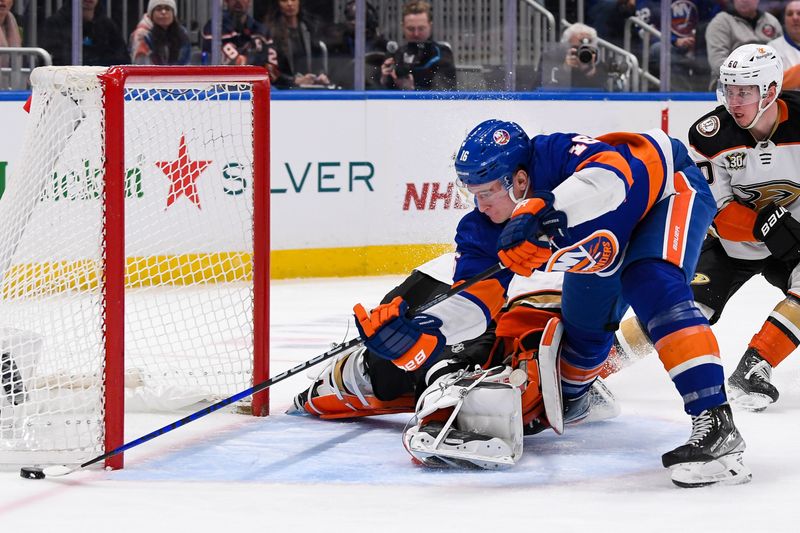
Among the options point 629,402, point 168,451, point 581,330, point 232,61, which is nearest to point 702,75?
point 232,61

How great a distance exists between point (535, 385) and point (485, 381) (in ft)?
0.55

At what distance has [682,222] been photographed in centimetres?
303

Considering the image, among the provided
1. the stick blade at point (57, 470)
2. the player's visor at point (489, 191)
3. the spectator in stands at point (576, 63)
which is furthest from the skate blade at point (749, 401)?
the spectator in stands at point (576, 63)

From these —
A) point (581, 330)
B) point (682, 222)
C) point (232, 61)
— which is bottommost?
point (581, 330)

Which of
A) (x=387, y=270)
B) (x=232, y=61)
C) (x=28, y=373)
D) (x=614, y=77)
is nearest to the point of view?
(x=28, y=373)

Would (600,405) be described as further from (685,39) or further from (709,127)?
(685,39)

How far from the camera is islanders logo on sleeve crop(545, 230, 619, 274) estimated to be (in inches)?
114

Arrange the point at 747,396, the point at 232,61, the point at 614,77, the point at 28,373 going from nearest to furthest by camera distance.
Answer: the point at 28,373 → the point at 747,396 → the point at 232,61 → the point at 614,77

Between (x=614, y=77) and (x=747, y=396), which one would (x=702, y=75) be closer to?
(x=614, y=77)

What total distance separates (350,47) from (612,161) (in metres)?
3.61

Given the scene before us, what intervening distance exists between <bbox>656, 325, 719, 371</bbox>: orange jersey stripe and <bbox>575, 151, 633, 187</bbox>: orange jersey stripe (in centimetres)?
33

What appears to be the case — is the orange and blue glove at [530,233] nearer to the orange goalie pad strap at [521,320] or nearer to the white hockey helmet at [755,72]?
the orange goalie pad strap at [521,320]

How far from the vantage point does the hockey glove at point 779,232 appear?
12.4 ft

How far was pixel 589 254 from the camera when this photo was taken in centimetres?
292
